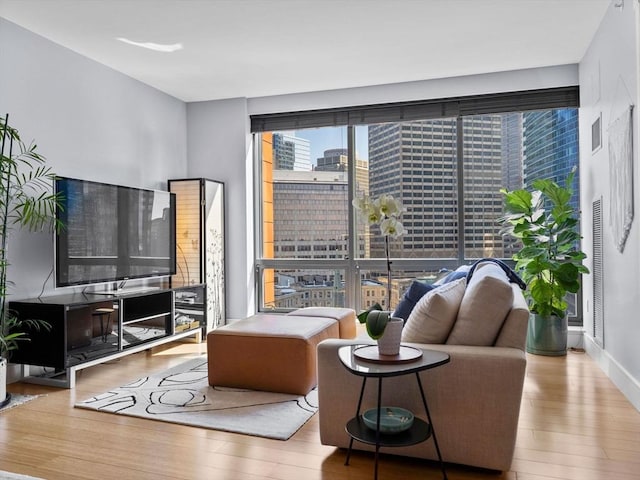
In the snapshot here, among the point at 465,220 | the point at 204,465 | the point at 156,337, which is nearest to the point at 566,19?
the point at 465,220

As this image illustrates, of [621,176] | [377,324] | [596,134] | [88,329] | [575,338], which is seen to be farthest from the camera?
[575,338]

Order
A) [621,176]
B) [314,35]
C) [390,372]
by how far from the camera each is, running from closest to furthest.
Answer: [390,372] → [621,176] → [314,35]

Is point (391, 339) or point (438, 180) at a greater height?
point (438, 180)

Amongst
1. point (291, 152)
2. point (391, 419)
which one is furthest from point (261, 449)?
point (291, 152)

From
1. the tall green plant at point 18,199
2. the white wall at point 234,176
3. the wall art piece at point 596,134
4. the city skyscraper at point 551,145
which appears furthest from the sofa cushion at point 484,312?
the white wall at point 234,176

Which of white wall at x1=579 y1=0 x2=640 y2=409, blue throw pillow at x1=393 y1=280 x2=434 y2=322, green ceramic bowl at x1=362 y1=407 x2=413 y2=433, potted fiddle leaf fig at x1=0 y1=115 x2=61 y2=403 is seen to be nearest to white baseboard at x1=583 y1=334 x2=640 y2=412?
white wall at x1=579 y1=0 x2=640 y2=409

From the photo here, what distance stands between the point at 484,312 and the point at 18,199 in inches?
126

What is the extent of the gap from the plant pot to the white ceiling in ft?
7.41

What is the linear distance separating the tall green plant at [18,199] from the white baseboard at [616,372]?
376 cm

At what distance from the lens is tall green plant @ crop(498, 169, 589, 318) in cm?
422

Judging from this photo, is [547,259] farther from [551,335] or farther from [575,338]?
[575,338]

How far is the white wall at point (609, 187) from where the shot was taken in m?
3.07

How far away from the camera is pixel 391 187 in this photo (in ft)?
17.6

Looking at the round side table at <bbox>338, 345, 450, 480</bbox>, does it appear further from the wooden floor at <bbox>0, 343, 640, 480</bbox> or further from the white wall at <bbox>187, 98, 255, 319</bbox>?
the white wall at <bbox>187, 98, 255, 319</bbox>
